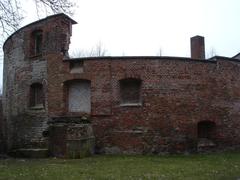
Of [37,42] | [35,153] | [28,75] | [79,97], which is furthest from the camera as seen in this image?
[37,42]

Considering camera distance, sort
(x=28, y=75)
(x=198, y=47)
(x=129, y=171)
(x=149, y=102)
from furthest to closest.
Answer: (x=198, y=47), (x=28, y=75), (x=149, y=102), (x=129, y=171)

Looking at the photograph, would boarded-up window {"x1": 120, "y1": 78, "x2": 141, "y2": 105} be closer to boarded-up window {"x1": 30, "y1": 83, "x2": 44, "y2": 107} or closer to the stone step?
the stone step

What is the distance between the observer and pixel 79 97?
59.0 feet

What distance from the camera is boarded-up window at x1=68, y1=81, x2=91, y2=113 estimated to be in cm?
1773

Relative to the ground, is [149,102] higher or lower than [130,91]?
lower

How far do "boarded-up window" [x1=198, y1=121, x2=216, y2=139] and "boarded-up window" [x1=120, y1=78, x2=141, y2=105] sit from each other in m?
3.32

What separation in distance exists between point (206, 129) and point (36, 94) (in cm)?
858

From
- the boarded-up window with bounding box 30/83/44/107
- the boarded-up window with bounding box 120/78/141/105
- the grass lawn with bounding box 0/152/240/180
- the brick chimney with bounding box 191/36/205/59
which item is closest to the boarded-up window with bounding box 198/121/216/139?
the boarded-up window with bounding box 120/78/141/105

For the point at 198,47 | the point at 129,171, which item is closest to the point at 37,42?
the point at 198,47

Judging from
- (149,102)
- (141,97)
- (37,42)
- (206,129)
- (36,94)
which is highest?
(37,42)

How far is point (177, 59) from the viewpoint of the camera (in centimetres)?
1753

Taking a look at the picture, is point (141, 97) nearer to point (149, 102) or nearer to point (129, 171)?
point (149, 102)

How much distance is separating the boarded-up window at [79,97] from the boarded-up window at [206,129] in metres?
5.34

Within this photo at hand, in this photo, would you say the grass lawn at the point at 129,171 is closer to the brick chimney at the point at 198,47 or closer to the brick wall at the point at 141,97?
the brick wall at the point at 141,97
